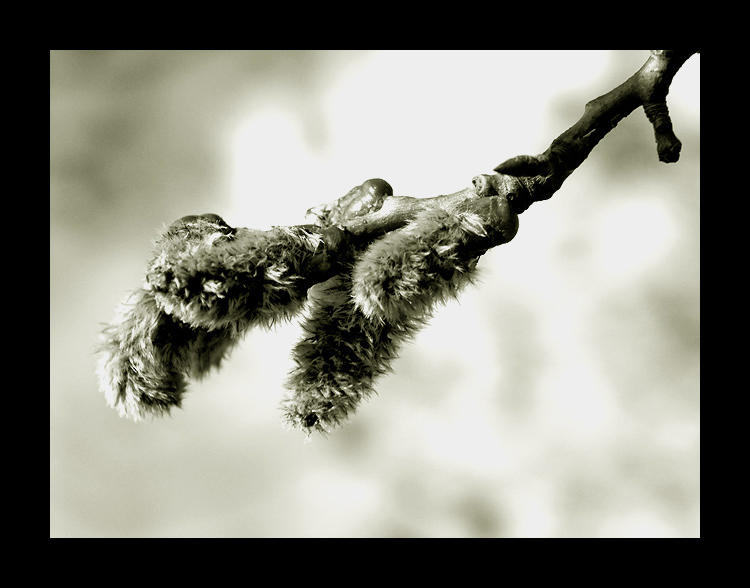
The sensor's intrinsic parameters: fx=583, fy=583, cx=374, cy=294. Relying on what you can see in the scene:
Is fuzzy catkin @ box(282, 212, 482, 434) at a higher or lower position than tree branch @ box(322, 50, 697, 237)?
lower

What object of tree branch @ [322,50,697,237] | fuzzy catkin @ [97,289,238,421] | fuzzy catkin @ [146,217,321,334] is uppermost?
tree branch @ [322,50,697,237]

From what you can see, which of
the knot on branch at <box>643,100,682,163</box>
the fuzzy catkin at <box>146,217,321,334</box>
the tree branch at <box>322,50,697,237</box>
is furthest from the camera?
the knot on branch at <box>643,100,682,163</box>

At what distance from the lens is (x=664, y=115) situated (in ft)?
3.64

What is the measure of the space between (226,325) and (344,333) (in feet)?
0.68

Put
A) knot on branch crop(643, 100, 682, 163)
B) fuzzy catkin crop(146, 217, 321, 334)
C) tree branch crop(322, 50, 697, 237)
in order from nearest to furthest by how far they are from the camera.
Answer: fuzzy catkin crop(146, 217, 321, 334) < tree branch crop(322, 50, 697, 237) < knot on branch crop(643, 100, 682, 163)

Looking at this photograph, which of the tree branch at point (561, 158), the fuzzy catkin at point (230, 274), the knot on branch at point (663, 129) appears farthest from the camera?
the knot on branch at point (663, 129)

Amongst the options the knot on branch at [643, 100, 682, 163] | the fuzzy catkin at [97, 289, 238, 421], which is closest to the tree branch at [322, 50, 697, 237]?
the knot on branch at [643, 100, 682, 163]

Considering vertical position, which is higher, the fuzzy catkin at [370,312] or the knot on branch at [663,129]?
the knot on branch at [663,129]

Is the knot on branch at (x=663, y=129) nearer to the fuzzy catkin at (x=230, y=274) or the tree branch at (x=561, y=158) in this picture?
the tree branch at (x=561, y=158)

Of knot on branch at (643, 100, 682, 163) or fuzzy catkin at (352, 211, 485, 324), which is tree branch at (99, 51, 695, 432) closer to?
fuzzy catkin at (352, 211, 485, 324)

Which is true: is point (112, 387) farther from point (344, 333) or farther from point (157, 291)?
point (344, 333)

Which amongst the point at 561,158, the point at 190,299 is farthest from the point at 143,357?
the point at 561,158

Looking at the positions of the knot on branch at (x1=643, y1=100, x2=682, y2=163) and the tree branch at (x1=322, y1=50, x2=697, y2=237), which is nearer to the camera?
the tree branch at (x1=322, y1=50, x2=697, y2=237)

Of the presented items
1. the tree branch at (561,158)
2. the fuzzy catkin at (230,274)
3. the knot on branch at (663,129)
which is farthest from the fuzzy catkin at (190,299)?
the knot on branch at (663,129)
